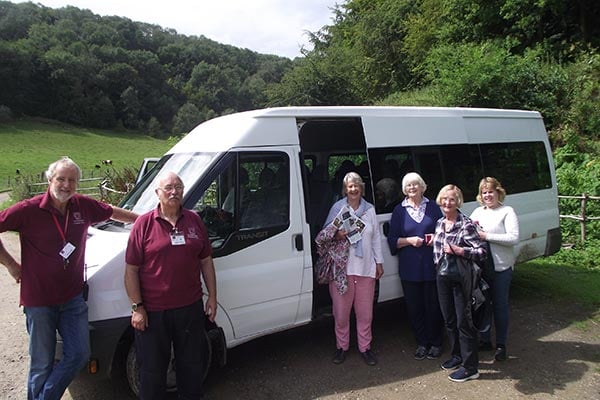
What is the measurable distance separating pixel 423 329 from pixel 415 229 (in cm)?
104

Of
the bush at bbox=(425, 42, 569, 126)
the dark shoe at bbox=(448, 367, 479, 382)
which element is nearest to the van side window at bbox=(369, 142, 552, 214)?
the dark shoe at bbox=(448, 367, 479, 382)

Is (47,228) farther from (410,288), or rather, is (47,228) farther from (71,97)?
(71,97)

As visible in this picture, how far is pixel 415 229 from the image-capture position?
4328 mm

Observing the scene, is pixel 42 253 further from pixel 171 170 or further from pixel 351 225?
pixel 351 225

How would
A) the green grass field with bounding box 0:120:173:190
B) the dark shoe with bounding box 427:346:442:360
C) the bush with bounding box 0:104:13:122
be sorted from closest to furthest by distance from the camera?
the dark shoe with bounding box 427:346:442:360, the green grass field with bounding box 0:120:173:190, the bush with bounding box 0:104:13:122

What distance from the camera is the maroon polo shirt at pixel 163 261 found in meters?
2.99

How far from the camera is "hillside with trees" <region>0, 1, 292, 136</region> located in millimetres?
66812

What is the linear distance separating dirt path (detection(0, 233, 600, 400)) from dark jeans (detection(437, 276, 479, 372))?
8.7 inches

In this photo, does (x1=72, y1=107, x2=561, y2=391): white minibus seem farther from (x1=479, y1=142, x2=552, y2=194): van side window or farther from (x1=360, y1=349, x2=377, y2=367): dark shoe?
(x1=360, y1=349, x2=377, y2=367): dark shoe

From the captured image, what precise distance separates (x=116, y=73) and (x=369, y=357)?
266 ft

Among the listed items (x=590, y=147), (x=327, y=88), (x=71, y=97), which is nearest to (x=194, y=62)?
(x=71, y=97)

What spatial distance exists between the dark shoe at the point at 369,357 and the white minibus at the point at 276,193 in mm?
552

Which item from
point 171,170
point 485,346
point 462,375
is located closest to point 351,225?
point 462,375

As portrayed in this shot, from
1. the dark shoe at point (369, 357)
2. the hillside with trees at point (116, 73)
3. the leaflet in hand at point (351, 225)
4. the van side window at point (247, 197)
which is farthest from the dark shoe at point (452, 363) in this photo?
the hillside with trees at point (116, 73)
